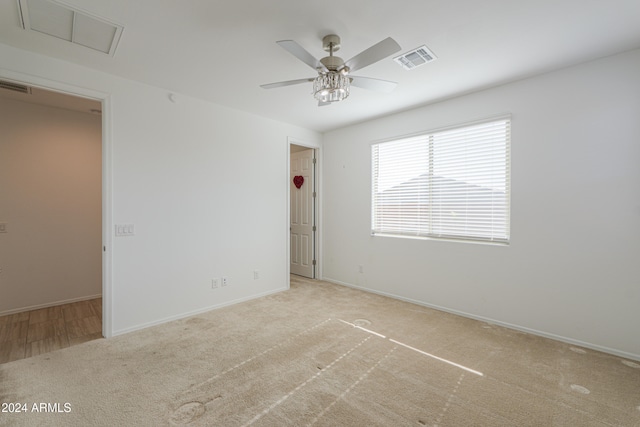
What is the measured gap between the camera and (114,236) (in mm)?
3012

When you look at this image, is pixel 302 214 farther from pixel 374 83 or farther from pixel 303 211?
pixel 374 83

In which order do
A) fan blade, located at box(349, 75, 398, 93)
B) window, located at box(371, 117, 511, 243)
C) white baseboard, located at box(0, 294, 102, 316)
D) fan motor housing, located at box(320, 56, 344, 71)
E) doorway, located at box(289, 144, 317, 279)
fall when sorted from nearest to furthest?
fan motor housing, located at box(320, 56, 344, 71) → fan blade, located at box(349, 75, 398, 93) → window, located at box(371, 117, 511, 243) → white baseboard, located at box(0, 294, 102, 316) → doorway, located at box(289, 144, 317, 279)

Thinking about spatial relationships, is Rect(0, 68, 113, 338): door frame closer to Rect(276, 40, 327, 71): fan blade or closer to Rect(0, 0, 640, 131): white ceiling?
Rect(0, 0, 640, 131): white ceiling

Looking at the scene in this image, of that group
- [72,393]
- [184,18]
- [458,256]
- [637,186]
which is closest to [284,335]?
[72,393]

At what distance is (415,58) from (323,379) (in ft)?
9.72

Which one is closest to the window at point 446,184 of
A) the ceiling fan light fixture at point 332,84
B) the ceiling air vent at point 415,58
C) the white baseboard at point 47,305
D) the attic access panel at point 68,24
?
the ceiling air vent at point 415,58

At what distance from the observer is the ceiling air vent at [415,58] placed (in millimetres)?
2545

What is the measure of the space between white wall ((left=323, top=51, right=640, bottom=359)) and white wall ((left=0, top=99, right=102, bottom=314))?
194 inches

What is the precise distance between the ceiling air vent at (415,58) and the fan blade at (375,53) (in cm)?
74

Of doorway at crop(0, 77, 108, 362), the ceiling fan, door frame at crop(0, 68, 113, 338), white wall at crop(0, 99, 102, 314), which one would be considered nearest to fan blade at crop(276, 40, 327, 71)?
the ceiling fan

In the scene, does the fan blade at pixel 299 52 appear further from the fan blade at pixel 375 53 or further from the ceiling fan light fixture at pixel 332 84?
the fan blade at pixel 375 53

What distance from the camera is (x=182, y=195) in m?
3.53

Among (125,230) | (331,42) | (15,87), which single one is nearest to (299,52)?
(331,42)

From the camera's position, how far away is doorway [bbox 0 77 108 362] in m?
3.64
